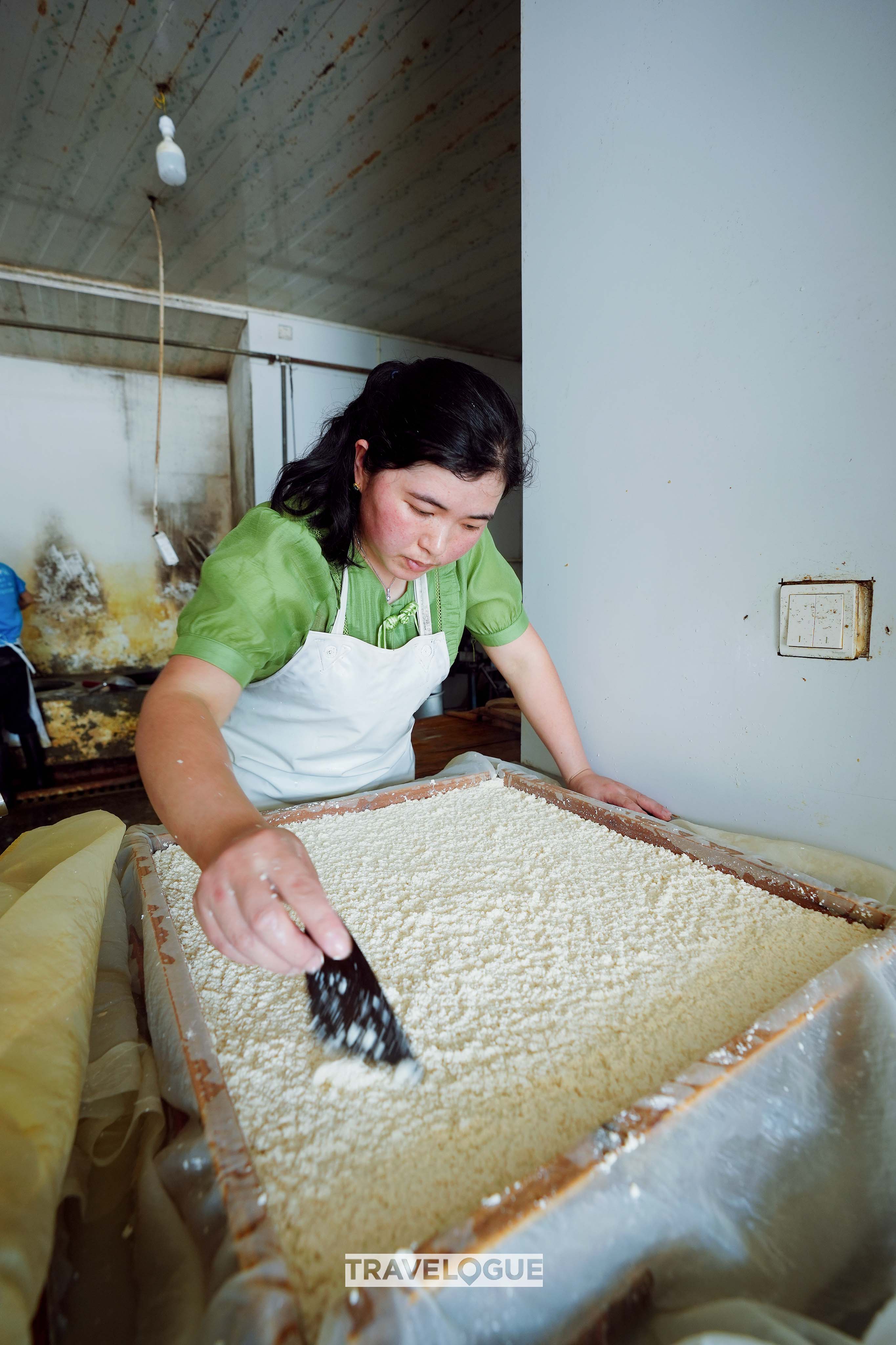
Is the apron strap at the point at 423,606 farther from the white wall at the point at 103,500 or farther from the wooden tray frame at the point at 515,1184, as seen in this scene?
the white wall at the point at 103,500

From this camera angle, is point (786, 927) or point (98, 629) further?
point (98, 629)

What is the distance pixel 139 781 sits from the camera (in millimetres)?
4246

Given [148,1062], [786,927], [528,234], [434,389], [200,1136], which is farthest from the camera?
[528,234]

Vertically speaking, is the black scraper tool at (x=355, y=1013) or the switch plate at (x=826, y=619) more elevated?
the switch plate at (x=826, y=619)

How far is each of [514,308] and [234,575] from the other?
4.14 metres

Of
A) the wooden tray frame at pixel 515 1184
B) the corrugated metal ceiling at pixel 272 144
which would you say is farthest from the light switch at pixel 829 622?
the corrugated metal ceiling at pixel 272 144

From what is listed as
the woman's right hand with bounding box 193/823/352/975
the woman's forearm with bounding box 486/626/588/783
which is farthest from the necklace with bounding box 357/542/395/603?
the woman's right hand with bounding box 193/823/352/975

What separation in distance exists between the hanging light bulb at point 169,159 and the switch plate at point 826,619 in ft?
8.38

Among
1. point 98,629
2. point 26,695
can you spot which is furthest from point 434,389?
point 98,629

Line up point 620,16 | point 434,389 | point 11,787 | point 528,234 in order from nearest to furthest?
point 434,389 < point 620,16 < point 528,234 < point 11,787

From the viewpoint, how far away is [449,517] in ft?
3.23

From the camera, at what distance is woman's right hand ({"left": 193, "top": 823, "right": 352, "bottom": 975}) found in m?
0.49

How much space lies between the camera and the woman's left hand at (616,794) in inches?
44.9

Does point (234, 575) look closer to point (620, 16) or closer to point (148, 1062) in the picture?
point (148, 1062)
